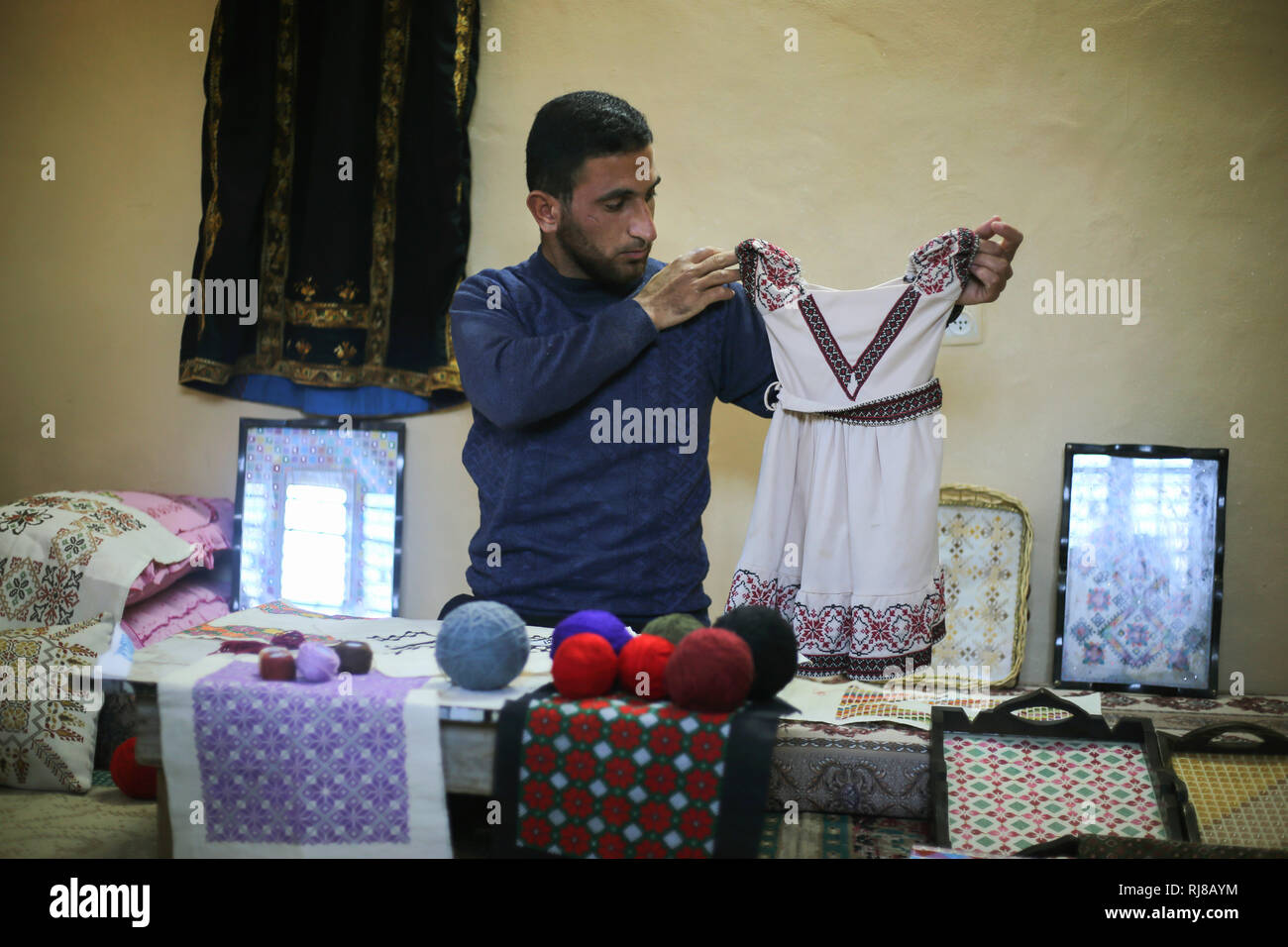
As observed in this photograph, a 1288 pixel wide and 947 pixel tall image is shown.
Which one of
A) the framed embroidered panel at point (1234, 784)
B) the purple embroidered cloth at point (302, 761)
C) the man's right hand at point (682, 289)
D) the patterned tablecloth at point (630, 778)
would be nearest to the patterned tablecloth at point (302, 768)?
the purple embroidered cloth at point (302, 761)

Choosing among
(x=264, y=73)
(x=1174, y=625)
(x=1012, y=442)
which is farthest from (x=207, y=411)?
(x=1174, y=625)

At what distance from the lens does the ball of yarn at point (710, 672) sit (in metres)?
1.21

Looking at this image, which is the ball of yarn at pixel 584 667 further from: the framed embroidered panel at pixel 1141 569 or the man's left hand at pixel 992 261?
the framed embroidered panel at pixel 1141 569

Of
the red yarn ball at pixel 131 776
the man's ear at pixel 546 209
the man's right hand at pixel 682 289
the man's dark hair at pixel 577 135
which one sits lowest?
the red yarn ball at pixel 131 776

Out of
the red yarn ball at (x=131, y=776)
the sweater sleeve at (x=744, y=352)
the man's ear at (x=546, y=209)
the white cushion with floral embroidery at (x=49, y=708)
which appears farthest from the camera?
the white cushion with floral embroidery at (x=49, y=708)

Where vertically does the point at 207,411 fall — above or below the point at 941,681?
above

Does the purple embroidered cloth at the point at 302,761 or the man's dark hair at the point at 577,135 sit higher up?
the man's dark hair at the point at 577,135

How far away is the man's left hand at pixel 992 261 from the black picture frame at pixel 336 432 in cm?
203

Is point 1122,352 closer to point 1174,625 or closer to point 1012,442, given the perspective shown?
point 1012,442

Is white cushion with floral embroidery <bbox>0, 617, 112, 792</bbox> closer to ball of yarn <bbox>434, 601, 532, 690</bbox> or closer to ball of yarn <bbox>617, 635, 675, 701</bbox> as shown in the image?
ball of yarn <bbox>434, 601, 532, 690</bbox>
